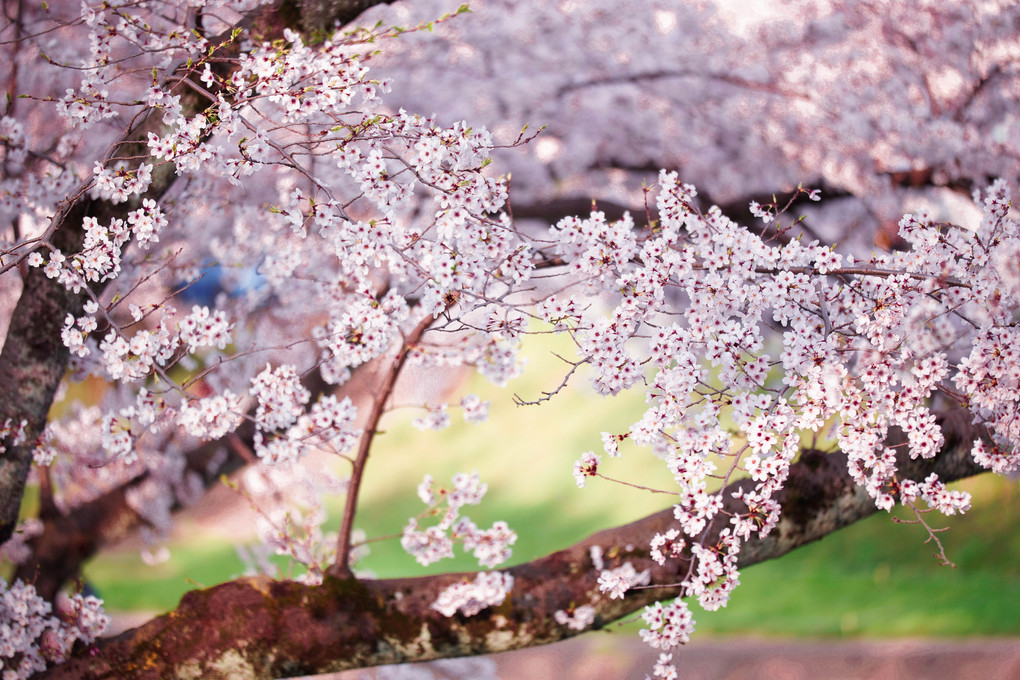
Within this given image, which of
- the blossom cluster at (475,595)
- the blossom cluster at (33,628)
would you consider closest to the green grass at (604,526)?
the blossom cluster at (33,628)

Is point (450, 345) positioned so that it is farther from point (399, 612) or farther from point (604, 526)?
point (604, 526)

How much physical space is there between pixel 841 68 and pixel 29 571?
19.9 ft

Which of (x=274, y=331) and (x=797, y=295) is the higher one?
(x=274, y=331)

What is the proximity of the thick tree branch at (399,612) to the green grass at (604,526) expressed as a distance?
471 cm

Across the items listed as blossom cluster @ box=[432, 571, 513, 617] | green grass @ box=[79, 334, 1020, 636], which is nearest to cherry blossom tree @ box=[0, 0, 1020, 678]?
blossom cluster @ box=[432, 571, 513, 617]

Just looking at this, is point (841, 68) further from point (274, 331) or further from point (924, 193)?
point (274, 331)

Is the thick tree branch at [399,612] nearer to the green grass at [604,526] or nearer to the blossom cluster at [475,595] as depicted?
the blossom cluster at [475,595]

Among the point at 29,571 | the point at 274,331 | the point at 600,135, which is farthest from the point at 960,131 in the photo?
the point at 29,571

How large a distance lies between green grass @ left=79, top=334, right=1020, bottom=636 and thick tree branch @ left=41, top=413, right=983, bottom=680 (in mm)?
4713

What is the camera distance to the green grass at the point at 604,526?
6938 millimetres

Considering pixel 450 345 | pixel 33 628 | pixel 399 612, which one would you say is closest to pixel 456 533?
pixel 399 612

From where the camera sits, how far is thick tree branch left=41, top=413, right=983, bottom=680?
248 cm

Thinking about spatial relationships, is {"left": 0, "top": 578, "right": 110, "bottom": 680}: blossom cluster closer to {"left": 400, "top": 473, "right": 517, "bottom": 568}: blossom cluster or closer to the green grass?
{"left": 400, "top": 473, "right": 517, "bottom": 568}: blossom cluster

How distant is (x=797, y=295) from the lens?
90.7 inches
